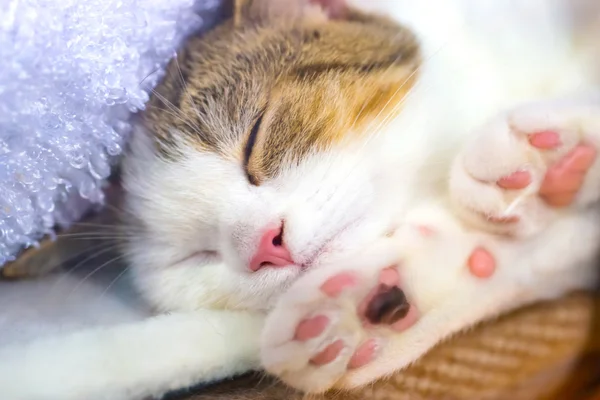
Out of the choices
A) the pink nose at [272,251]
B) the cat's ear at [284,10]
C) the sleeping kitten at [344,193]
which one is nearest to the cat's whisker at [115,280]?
the sleeping kitten at [344,193]

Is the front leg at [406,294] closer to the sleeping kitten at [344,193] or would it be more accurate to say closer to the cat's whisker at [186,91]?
the sleeping kitten at [344,193]

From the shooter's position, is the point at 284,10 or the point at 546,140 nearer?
the point at 546,140

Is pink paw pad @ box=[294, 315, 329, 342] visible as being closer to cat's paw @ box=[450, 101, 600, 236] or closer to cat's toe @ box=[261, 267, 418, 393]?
cat's toe @ box=[261, 267, 418, 393]

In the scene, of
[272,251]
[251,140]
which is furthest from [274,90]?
[272,251]

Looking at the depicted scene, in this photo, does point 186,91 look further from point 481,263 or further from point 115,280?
point 481,263

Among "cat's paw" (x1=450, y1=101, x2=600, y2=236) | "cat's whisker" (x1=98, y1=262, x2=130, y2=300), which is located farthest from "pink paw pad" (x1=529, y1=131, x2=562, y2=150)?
"cat's whisker" (x1=98, y1=262, x2=130, y2=300)
